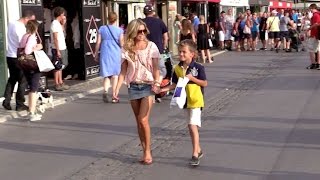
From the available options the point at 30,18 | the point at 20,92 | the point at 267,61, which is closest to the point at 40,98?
the point at 20,92

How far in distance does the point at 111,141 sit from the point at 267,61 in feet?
42.6

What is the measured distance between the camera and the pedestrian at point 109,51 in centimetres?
1177

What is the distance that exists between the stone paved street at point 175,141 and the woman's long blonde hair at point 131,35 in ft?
4.17

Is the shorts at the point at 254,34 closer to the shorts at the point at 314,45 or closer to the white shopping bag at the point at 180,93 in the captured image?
the shorts at the point at 314,45

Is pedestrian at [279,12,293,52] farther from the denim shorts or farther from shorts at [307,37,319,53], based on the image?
A: the denim shorts

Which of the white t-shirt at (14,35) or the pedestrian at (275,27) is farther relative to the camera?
the pedestrian at (275,27)

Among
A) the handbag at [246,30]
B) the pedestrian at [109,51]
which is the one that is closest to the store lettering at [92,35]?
the pedestrian at [109,51]

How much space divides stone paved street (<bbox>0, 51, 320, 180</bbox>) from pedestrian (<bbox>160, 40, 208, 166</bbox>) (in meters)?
0.36

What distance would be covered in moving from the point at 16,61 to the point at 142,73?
170 inches

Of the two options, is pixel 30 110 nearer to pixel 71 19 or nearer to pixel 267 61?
pixel 71 19

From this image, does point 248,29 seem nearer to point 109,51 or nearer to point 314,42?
point 314,42

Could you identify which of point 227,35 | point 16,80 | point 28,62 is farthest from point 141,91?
point 227,35

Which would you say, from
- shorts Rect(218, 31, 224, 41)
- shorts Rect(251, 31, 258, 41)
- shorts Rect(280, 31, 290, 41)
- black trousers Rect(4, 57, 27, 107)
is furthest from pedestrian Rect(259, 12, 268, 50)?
black trousers Rect(4, 57, 27, 107)

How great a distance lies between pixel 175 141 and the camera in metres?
7.98
